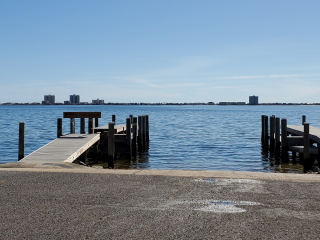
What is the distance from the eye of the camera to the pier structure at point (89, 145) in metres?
13.7

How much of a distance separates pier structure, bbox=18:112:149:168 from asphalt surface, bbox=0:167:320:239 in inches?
168

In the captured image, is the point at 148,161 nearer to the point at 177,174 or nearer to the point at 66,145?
the point at 66,145

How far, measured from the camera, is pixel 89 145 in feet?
56.9

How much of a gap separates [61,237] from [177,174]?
15.1 ft

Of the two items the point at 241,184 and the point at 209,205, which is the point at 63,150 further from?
the point at 209,205

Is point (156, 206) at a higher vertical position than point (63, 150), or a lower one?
lower

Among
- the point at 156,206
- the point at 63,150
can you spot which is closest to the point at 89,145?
the point at 63,150

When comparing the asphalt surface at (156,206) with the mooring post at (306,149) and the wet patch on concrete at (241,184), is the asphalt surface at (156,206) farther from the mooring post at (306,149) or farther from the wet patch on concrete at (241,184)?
the mooring post at (306,149)

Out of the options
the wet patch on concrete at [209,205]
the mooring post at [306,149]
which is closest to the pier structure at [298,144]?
the mooring post at [306,149]

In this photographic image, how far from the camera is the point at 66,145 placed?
632 inches

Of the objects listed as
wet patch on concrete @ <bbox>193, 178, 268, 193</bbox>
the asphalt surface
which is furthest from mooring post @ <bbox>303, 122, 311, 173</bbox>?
wet patch on concrete @ <bbox>193, 178, 268, 193</bbox>

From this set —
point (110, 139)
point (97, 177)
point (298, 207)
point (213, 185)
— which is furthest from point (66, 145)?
point (298, 207)

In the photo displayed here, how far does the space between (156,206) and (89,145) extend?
37.0 feet

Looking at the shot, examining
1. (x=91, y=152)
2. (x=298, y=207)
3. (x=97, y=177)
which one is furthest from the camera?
(x=91, y=152)
